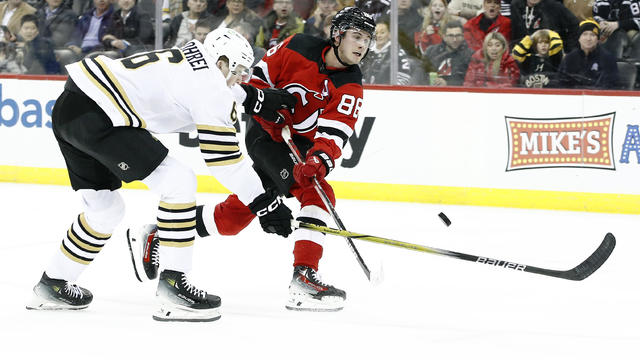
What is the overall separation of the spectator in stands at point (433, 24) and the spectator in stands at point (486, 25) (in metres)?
0.08

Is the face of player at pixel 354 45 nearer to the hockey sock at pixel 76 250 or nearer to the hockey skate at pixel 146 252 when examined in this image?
the hockey skate at pixel 146 252

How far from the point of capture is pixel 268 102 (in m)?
3.54

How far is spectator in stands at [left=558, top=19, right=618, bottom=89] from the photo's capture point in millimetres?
6082

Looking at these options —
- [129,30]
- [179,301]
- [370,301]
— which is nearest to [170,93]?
[179,301]

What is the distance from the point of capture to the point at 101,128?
305cm

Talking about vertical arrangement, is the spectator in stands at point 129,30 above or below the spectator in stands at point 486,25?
below

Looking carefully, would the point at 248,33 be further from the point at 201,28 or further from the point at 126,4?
the point at 126,4

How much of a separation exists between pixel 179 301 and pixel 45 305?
50 centimetres

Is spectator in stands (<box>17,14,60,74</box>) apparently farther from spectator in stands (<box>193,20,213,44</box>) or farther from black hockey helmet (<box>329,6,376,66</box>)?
black hockey helmet (<box>329,6,376,66</box>)

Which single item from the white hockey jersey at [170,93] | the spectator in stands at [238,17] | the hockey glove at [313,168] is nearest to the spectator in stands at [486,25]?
the spectator in stands at [238,17]

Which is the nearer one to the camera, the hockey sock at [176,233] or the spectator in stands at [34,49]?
the hockey sock at [176,233]

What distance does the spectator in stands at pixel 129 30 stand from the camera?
7055 mm

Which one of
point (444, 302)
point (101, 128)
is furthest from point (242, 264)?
point (101, 128)

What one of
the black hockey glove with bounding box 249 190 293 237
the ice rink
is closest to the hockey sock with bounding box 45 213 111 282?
the ice rink
